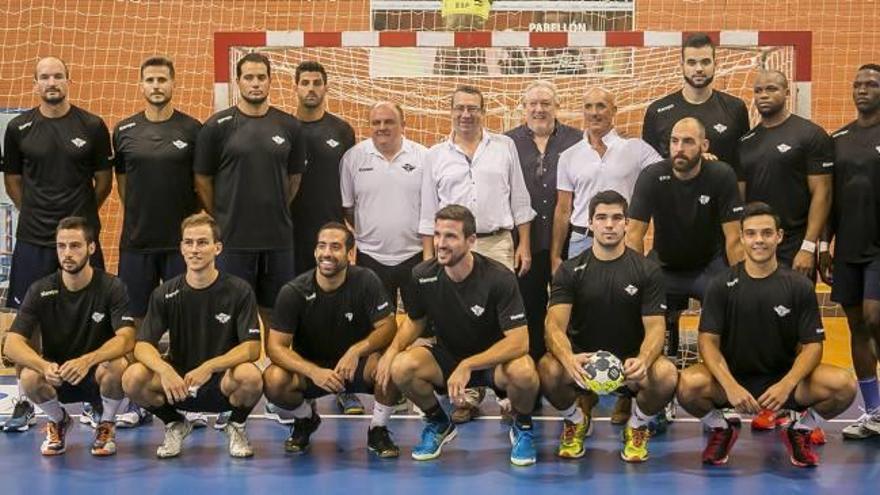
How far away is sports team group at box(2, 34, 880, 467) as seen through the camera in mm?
6785

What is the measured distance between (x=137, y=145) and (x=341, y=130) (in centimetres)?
142

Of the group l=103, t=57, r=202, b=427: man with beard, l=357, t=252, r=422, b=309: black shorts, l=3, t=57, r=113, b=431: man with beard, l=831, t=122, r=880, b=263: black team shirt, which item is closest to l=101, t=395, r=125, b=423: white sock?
l=103, t=57, r=202, b=427: man with beard

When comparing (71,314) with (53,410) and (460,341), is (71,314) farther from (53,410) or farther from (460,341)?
(460,341)

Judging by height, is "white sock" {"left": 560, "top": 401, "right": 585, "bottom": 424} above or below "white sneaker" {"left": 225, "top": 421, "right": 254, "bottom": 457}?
above

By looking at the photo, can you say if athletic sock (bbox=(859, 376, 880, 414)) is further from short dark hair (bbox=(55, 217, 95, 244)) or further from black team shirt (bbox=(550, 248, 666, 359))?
short dark hair (bbox=(55, 217, 95, 244))

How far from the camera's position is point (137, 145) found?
7695 millimetres

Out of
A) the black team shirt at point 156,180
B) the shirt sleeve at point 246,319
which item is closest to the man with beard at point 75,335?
the black team shirt at point 156,180

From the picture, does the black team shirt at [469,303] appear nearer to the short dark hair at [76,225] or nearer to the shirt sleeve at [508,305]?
the shirt sleeve at [508,305]

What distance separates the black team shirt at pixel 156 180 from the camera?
25.2 feet

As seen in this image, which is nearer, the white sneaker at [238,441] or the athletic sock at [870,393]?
the white sneaker at [238,441]

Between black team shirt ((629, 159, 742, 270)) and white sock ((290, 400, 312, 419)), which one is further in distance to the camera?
black team shirt ((629, 159, 742, 270))

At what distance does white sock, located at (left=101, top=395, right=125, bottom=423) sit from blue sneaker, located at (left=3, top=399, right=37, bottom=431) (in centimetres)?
90

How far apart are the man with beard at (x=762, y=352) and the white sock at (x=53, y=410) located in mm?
3710

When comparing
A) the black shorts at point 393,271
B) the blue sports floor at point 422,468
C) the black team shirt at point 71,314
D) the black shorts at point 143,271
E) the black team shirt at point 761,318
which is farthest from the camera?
the black shorts at point 393,271
